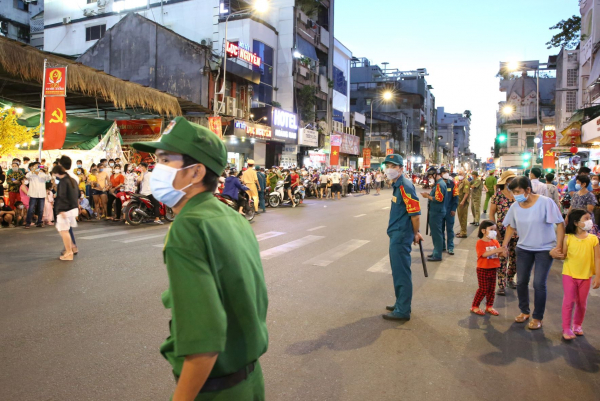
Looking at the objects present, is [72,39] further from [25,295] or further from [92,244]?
[25,295]

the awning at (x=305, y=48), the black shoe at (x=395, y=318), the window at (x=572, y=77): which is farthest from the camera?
the window at (x=572, y=77)

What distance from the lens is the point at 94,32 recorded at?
109 ft

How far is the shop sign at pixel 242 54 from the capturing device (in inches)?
1051

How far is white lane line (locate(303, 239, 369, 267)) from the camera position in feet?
27.8

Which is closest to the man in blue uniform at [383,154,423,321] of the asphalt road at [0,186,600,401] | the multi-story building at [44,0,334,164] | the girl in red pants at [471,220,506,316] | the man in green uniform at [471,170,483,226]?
the asphalt road at [0,186,600,401]

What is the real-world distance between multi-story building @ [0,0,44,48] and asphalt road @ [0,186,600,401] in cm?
3705

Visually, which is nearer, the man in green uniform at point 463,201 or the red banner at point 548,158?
the man in green uniform at point 463,201

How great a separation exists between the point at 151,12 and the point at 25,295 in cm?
3143

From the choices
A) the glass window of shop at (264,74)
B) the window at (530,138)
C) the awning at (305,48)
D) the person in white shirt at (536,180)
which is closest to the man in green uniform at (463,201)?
the person in white shirt at (536,180)

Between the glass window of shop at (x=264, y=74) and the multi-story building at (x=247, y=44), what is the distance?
65 millimetres

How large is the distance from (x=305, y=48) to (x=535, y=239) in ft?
112

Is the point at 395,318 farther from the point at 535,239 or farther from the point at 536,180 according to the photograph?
the point at 536,180

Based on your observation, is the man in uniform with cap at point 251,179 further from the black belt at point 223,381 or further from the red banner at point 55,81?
the black belt at point 223,381

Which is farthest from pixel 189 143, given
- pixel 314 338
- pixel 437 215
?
pixel 437 215
